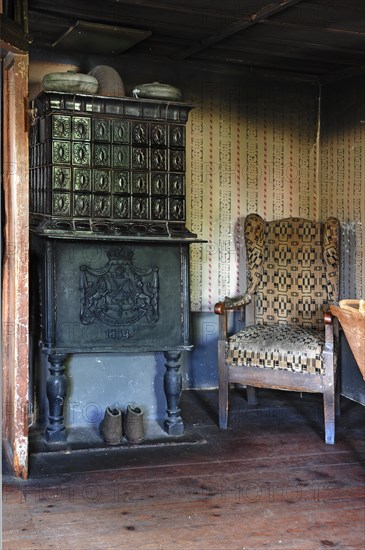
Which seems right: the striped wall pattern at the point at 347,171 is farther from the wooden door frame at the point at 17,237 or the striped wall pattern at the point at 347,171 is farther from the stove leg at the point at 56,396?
the wooden door frame at the point at 17,237

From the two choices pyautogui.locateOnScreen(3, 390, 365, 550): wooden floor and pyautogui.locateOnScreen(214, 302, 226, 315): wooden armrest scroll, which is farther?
pyautogui.locateOnScreen(214, 302, 226, 315): wooden armrest scroll

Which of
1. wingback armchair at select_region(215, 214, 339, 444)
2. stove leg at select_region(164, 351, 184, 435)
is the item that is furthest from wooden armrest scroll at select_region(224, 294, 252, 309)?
stove leg at select_region(164, 351, 184, 435)

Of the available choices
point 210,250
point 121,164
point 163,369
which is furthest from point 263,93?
point 163,369


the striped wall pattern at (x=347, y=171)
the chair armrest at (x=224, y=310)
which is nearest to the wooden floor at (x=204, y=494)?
the chair armrest at (x=224, y=310)

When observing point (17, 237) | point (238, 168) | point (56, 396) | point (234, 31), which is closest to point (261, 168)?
point (238, 168)

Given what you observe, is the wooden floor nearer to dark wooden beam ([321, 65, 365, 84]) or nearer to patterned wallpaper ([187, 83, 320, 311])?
patterned wallpaper ([187, 83, 320, 311])

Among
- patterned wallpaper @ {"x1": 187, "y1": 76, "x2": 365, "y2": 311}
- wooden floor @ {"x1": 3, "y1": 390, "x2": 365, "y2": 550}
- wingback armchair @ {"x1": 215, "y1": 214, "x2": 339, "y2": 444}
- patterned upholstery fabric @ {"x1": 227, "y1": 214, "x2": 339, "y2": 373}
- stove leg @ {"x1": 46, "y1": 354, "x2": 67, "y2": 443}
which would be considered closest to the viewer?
wooden floor @ {"x1": 3, "y1": 390, "x2": 365, "y2": 550}

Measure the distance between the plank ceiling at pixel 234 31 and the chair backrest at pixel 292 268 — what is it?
1086 millimetres

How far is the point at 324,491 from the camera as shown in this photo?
3.56 metres

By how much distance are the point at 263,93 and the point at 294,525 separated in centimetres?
348

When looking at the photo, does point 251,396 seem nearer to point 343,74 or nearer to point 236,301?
point 236,301

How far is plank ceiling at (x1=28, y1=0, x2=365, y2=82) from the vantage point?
395 cm

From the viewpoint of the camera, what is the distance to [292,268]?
5098mm

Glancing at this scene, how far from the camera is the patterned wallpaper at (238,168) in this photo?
5586mm
